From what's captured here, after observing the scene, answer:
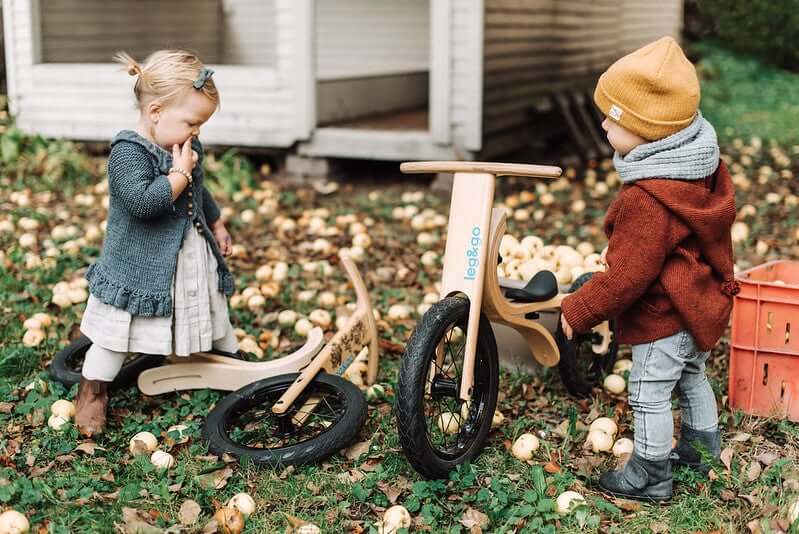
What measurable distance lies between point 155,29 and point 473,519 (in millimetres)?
9925

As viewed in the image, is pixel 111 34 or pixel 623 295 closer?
pixel 623 295

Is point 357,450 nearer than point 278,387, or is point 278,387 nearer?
point 357,450

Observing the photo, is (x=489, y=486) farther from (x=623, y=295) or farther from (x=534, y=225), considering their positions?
(x=534, y=225)

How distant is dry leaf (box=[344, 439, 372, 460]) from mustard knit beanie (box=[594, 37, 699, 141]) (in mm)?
1472

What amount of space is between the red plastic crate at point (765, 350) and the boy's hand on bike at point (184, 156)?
6.82 ft

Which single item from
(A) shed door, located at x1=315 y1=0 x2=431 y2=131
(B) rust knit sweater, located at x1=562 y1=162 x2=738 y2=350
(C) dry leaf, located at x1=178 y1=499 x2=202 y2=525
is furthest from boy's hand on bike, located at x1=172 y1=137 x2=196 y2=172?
(A) shed door, located at x1=315 y1=0 x2=431 y2=131

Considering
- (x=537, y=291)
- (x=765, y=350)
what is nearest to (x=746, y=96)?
(x=765, y=350)

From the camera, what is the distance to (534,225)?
6.72 m

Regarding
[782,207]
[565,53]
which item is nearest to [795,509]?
[782,207]

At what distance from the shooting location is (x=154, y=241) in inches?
133

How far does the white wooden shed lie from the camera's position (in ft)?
24.3

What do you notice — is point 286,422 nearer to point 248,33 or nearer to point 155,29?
point 155,29

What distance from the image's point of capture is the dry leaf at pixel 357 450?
325cm

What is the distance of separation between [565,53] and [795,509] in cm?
826
